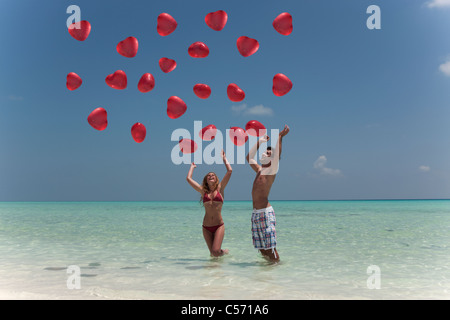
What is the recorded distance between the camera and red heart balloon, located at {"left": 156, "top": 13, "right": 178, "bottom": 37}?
20.8ft

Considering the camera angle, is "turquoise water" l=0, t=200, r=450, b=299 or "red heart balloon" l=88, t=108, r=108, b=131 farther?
"red heart balloon" l=88, t=108, r=108, b=131

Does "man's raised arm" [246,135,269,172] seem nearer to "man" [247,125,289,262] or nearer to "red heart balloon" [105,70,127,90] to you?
"man" [247,125,289,262]

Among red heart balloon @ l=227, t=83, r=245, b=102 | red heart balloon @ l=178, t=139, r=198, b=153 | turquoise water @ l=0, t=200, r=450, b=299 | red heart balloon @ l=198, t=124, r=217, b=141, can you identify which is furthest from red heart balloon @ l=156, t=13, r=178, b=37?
turquoise water @ l=0, t=200, r=450, b=299

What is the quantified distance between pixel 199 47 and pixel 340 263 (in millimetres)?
4265

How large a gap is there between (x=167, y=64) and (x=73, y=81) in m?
1.55

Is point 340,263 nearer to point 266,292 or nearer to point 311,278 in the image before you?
point 311,278

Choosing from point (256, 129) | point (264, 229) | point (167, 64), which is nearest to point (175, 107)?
point (167, 64)

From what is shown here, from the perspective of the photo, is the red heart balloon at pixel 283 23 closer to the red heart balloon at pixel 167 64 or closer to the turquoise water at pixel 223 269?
the red heart balloon at pixel 167 64

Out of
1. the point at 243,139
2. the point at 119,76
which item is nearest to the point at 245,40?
the point at 243,139

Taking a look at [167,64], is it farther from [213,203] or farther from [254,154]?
[213,203]

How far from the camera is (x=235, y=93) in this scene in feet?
21.7

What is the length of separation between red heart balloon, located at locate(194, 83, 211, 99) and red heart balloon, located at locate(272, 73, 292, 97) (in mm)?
1137

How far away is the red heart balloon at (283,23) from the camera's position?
624 cm

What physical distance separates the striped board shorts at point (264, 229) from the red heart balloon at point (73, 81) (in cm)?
354
